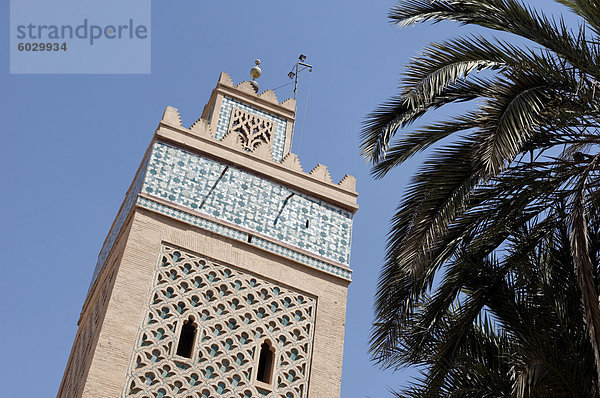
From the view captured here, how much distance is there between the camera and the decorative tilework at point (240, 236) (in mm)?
9852

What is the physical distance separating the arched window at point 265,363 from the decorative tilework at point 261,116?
274 cm

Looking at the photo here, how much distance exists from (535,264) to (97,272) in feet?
21.7

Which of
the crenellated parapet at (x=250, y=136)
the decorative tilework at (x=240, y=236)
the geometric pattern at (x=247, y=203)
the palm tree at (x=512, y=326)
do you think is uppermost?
the crenellated parapet at (x=250, y=136)

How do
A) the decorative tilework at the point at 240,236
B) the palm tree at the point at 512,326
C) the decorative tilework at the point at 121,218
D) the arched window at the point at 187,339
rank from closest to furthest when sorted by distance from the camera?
the palm tree at the point at 512,326 → the arched window at the point at 187,339 → the decorative tilework at the point at 240,236 → the decorative tilework at the point at 121,218

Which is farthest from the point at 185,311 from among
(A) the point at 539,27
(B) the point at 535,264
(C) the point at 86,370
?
(A) the point at 539,27

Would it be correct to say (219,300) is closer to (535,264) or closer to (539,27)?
(535,264)

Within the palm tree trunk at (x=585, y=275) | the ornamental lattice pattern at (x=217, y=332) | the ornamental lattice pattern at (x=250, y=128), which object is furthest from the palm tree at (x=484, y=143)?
the ornamental lattice pattern at (x=250, y=128)

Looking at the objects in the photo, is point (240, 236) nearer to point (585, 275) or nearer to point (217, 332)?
point (217, 332)

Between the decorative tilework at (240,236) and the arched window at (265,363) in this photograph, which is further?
the decorative tilework at (240,236)

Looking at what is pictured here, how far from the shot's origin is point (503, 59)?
5746 mm

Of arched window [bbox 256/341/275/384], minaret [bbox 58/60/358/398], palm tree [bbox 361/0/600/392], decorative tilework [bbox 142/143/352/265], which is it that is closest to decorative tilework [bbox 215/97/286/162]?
minaret [bbox 58/60/358/398]

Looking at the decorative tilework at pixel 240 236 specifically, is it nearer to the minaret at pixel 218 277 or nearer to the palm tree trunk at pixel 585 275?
the minaret at pixel 218 277

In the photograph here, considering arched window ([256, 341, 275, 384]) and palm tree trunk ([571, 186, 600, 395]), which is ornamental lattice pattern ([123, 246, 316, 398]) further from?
palm tree trunk ([571, 186, 600, 395])

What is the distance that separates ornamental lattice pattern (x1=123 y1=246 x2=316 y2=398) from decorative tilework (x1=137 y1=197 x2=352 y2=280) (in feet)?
1.32
